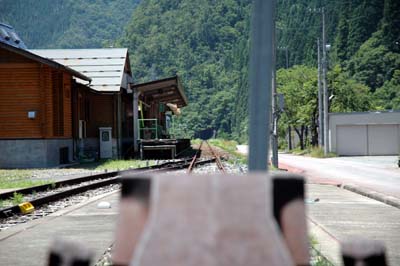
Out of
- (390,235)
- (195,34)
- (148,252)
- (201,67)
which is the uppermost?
(195,34)

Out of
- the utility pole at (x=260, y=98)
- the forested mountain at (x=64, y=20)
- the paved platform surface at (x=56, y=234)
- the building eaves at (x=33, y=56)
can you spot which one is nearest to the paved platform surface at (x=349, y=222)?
the paved platform surface at (x=56, y=234)

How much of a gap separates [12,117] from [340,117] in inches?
955

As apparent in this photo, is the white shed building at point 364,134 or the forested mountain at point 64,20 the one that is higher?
the forested mountain at point 64,20

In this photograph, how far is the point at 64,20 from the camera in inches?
7239

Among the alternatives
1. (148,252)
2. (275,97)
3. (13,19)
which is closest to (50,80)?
(275,97)

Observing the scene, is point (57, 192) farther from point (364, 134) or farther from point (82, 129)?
point (364, 134)

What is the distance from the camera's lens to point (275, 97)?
23047 millimetres

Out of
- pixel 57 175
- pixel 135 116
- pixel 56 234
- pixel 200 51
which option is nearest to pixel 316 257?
pixel 56 234

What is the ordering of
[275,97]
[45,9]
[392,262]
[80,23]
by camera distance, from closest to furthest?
[392,262] → [275,97] → [80,23] → [45,9]

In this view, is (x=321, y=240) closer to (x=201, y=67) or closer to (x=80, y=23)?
(x=201, y=67)

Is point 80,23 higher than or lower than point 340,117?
higher

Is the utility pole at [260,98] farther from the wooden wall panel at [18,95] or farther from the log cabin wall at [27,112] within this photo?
the wooden wall panel at [18,95]

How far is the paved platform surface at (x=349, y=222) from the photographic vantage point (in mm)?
6746

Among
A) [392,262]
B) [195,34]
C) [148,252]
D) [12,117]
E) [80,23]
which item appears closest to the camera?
[148,252]
